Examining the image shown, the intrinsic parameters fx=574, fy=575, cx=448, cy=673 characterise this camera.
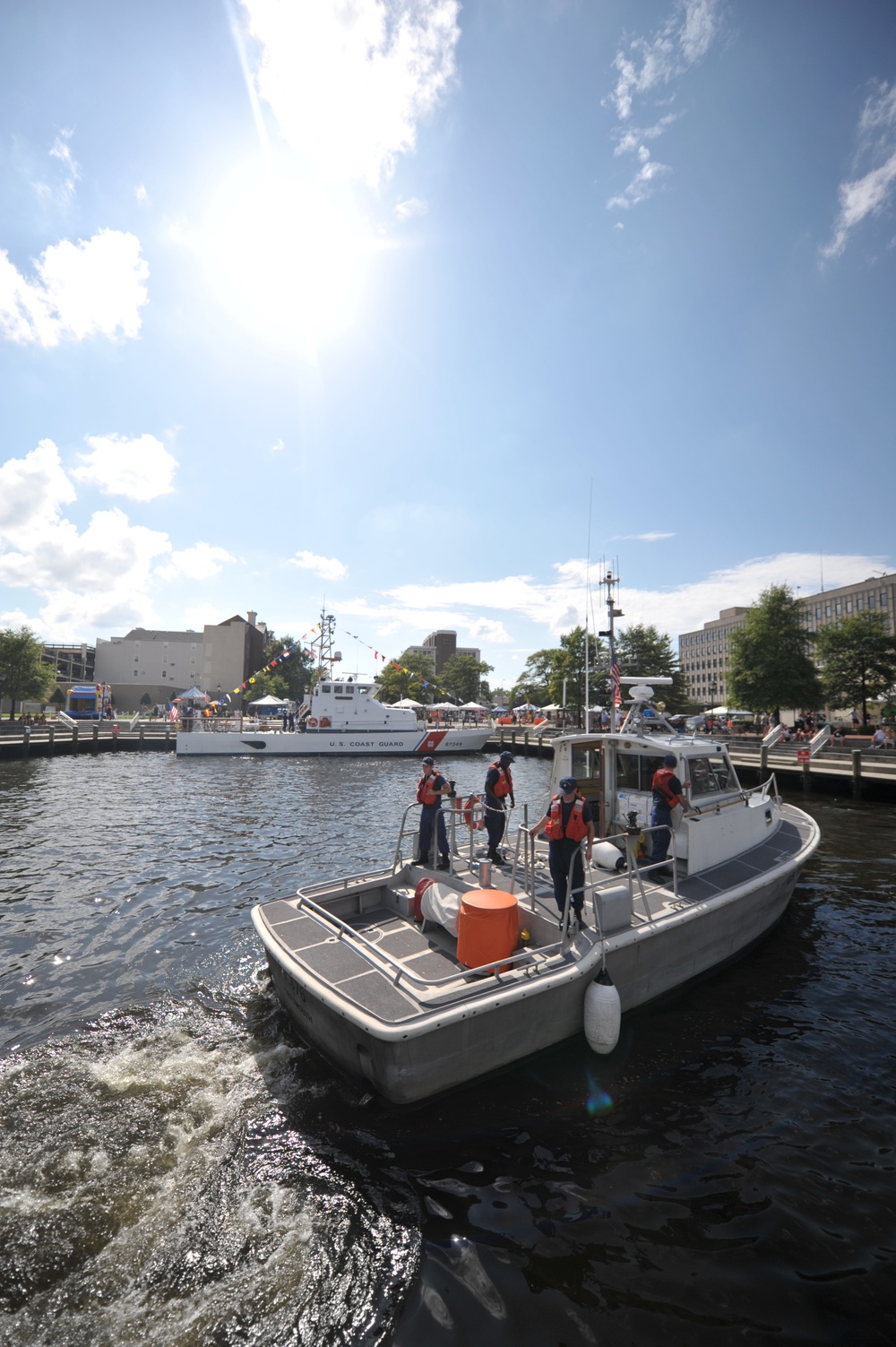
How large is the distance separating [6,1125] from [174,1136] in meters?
1.38

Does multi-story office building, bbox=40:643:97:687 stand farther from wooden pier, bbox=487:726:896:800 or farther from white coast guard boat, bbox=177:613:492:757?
wooden pier, bbox=487:726:896:800

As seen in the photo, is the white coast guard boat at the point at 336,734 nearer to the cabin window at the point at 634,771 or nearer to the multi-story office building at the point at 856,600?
the cabin window at the point at 634,771

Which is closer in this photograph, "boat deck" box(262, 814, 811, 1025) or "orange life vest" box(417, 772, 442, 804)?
"boat deck" box(262, 814, 811, 1025)

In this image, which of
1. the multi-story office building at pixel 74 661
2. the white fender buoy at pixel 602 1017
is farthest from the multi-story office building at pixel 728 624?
the multi-story office building at pixel 74 661

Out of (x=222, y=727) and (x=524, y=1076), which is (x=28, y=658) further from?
(x=524, y=1076)

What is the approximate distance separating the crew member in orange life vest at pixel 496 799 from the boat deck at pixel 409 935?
0.47 metres

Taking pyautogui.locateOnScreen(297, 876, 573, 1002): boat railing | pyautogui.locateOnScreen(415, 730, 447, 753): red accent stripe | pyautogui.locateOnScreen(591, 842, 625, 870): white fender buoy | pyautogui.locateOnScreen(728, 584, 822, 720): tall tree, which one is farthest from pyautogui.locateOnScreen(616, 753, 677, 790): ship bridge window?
pyautogui.locateOnScreen(728, 584, 822, 720): tall tree

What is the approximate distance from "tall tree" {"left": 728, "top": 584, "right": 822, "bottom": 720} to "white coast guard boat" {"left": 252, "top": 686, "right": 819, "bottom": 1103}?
29197 mm

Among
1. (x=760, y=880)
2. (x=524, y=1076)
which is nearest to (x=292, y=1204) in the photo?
(x=524, y=1076)

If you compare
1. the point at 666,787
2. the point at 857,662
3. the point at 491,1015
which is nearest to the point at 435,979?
the point at 491,1015

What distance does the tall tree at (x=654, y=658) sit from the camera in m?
46.1

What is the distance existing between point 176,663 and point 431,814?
94.5 meters

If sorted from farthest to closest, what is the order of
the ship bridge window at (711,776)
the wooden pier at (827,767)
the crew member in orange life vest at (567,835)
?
the wooden pier at (827,767)
the ship bridge window at (711,776)
the crew member in orange life vest at (567,835)

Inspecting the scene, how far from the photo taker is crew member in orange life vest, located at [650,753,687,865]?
7594mm
